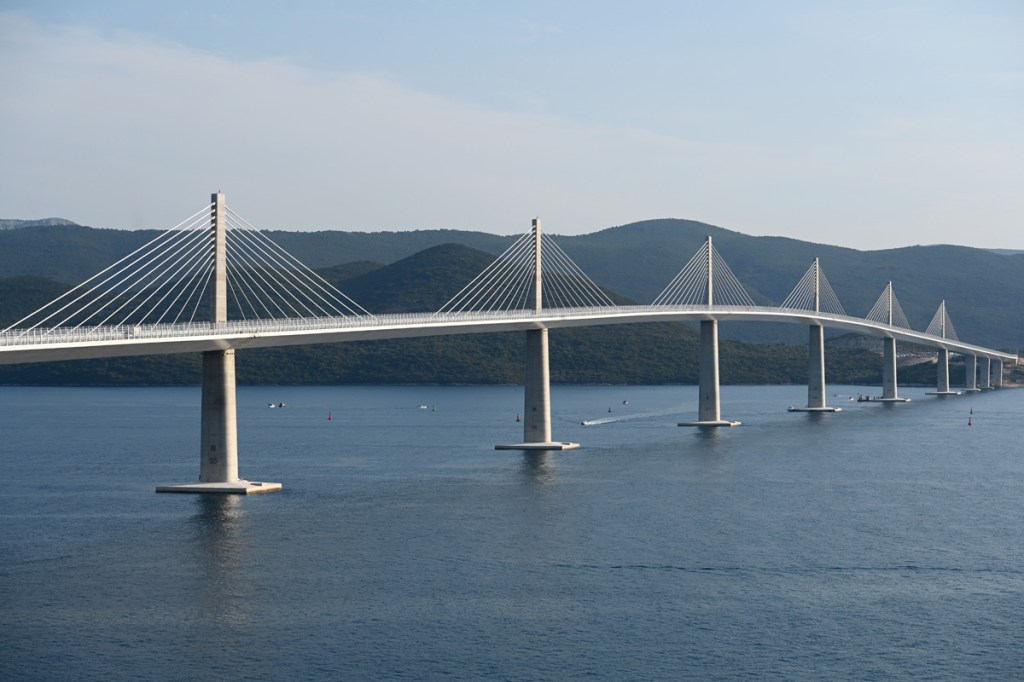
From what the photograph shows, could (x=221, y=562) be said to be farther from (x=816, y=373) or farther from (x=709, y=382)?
(x=816, y=373)

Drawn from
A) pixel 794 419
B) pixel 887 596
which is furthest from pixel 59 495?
pixel 794 419

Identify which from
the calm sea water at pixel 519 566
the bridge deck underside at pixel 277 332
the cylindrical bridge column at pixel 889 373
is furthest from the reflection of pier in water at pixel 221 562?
the cylindrical bridge column at pixel 889 373

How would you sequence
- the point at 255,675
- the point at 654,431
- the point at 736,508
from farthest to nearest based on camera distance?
the point at 654,431 < the point at 736,508 < the point at 255,675

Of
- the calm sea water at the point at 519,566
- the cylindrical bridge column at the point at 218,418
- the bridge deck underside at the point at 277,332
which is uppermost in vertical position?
the bridge deck underside at the point at 277,332

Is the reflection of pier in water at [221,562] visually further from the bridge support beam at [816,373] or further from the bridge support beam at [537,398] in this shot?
the bridge support beam at [816,373]

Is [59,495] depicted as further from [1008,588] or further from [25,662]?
[1008,588]

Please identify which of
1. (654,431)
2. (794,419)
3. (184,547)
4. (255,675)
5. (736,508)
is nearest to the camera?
(255,675)
